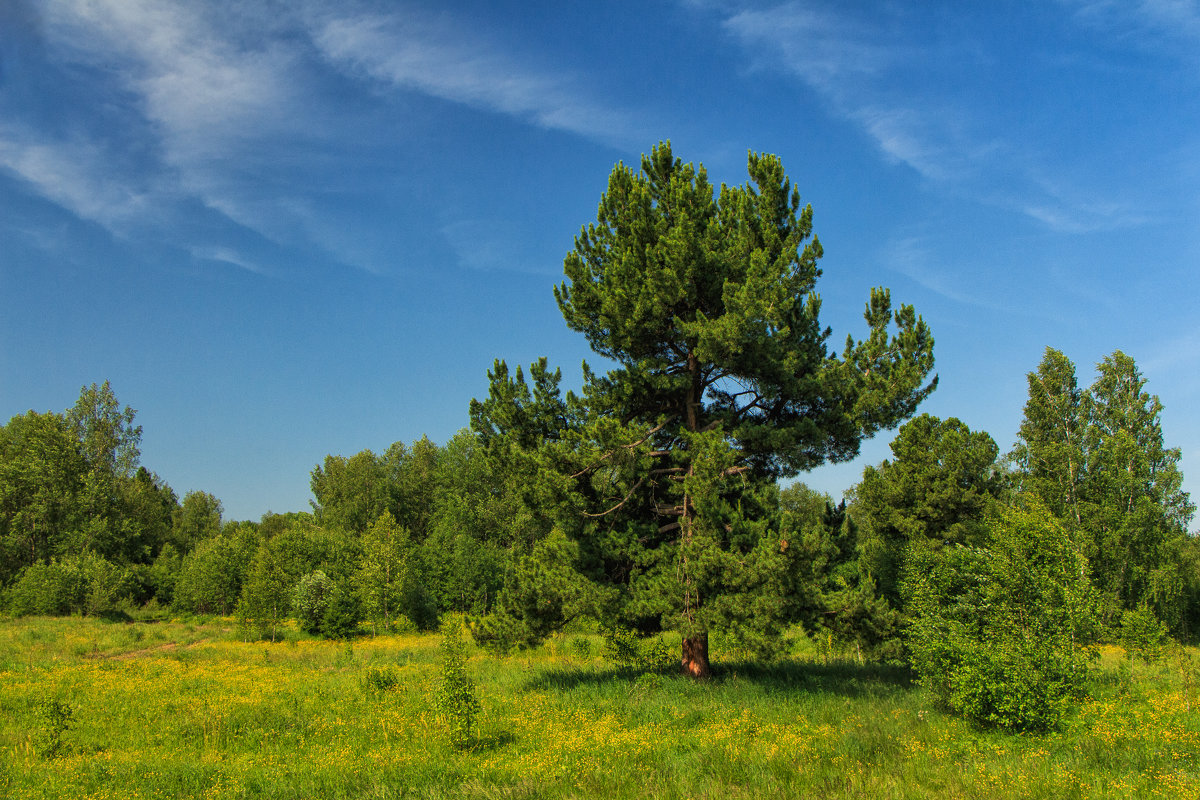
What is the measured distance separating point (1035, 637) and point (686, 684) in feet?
23.4

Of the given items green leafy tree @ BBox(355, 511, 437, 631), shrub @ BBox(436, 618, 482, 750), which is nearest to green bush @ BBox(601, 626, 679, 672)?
shrub @ BBox(436, 618, 482, 750)

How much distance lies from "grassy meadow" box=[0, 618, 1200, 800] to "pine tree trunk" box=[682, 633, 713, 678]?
0.45 metres

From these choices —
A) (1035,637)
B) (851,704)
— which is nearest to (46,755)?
(851,704)

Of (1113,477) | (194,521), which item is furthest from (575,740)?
(194,521)

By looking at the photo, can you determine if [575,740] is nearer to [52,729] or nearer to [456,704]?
[456,704]

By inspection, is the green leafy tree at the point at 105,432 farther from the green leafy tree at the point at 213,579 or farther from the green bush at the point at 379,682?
the green bush at the point at 379,682

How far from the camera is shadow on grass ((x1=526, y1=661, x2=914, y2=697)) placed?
15133 millimetres

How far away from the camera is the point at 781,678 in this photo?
16.5m

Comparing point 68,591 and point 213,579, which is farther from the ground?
point 213,579

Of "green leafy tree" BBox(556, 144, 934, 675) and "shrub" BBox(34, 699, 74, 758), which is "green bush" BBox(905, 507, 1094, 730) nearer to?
"green leafy tree" BBox(556, 144, 934, 675)

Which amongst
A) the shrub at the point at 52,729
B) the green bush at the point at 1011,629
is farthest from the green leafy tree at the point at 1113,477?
the shrub at the point at 52,729

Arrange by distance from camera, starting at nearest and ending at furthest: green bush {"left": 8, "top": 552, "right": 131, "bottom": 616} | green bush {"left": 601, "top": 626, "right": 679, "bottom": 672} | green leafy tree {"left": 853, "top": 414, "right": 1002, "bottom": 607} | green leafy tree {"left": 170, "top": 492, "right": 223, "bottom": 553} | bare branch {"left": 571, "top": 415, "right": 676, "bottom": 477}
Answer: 1. bare branch {"left": 571, "top": 415, "right": 676, "bottom": 477}
2. green bush {"left": 601, "top": 626, "right": 679, "bottom": 672}
3. green leafy tree {"left": 853, "top": 414, "right": 1002, "bottom": 607}
4. green bush {"left": 8, "top": 552, "right": 131, "bottom": 616}
5. green leafy tree {"left": 170, "top": 492, "right": 223, "bottom": 553}

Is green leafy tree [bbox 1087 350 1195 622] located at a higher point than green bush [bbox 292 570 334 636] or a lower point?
higher

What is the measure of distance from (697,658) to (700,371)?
7276 mm
